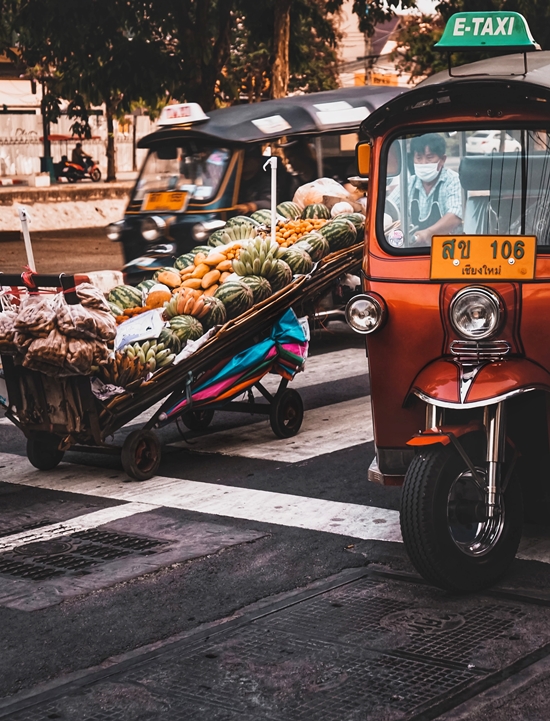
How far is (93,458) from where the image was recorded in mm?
8266

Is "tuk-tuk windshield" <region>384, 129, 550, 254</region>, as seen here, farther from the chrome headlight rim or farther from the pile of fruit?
the pile of fruit

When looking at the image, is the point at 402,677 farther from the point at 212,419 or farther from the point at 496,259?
the point at 212,419

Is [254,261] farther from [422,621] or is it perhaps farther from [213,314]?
[422,621]

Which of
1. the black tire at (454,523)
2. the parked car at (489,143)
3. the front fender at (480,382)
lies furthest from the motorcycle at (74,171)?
the black tire at (454,523)

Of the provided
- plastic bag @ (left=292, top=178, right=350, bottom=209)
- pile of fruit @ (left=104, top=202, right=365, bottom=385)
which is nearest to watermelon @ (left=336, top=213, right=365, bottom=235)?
pile of fruit @ (left=104, top=202, right=365, bottom=385)

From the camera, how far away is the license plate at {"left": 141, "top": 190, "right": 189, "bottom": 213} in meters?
13.1

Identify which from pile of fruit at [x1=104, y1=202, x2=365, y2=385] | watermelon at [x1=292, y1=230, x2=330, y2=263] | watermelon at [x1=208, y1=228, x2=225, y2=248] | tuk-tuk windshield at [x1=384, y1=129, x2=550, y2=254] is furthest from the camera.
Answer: watermelon at [x1=208, y1=228, x2=225, y2=248]

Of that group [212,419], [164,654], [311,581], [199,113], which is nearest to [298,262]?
[212,419]

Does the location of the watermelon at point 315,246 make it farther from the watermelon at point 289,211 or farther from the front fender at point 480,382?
the front fender at point 480,382

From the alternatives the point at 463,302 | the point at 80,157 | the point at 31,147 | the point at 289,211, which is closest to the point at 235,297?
the point at 289,211

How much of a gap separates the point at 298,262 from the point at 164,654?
4.38 meters

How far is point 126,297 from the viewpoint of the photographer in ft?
27.2

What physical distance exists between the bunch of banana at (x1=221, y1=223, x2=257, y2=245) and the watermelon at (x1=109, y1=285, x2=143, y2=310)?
129 centimetres

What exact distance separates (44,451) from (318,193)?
4156 millimetres
